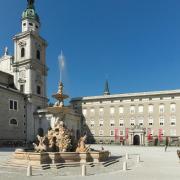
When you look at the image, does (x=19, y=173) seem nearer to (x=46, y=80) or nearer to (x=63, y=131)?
(x=63, y=131)

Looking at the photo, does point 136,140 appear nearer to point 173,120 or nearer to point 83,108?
point 173,120

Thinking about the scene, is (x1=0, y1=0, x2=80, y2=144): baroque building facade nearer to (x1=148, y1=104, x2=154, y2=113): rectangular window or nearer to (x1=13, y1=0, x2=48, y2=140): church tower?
(x1=13, y1=0, x2=48, y2=140): church tower

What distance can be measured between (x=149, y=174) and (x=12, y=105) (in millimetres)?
44619

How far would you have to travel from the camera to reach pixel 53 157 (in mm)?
22906

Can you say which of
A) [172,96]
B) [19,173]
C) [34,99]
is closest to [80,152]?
[19,173]

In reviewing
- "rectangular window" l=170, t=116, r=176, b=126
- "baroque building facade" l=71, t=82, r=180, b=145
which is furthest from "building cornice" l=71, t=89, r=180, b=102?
"rectangular window" l=170, t=116, r=176, b=126

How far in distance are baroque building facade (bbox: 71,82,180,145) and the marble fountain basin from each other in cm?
4569

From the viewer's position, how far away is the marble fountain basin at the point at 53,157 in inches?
860

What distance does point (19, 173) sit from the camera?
1900 cm

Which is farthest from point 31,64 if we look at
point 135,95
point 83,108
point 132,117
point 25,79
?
point 132,117

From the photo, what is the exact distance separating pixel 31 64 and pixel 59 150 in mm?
42793

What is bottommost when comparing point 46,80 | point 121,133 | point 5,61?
point 121,133

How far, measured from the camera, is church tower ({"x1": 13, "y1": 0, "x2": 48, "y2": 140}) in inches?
2601

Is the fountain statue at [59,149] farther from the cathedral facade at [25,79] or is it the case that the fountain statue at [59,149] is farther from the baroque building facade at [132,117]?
the baroque building facade at [132,117]
